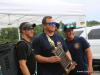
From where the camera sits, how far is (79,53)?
9.02 feet

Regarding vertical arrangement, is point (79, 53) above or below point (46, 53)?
below

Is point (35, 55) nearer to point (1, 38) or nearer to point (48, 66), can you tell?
point (48, 66)

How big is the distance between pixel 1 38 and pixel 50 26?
80.7ft

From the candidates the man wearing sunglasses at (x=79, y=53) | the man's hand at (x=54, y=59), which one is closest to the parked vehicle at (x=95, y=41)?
the man wearing sunglasses at (x=79, y=53)

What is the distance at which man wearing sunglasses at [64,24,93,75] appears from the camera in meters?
2.74

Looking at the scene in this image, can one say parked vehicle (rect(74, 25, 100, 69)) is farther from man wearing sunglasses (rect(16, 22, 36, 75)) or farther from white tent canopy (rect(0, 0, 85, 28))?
man wearing sunglasses (rect(16, 22, 36, 75))

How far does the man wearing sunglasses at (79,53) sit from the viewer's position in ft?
8.99

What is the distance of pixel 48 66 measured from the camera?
7.60 ft
